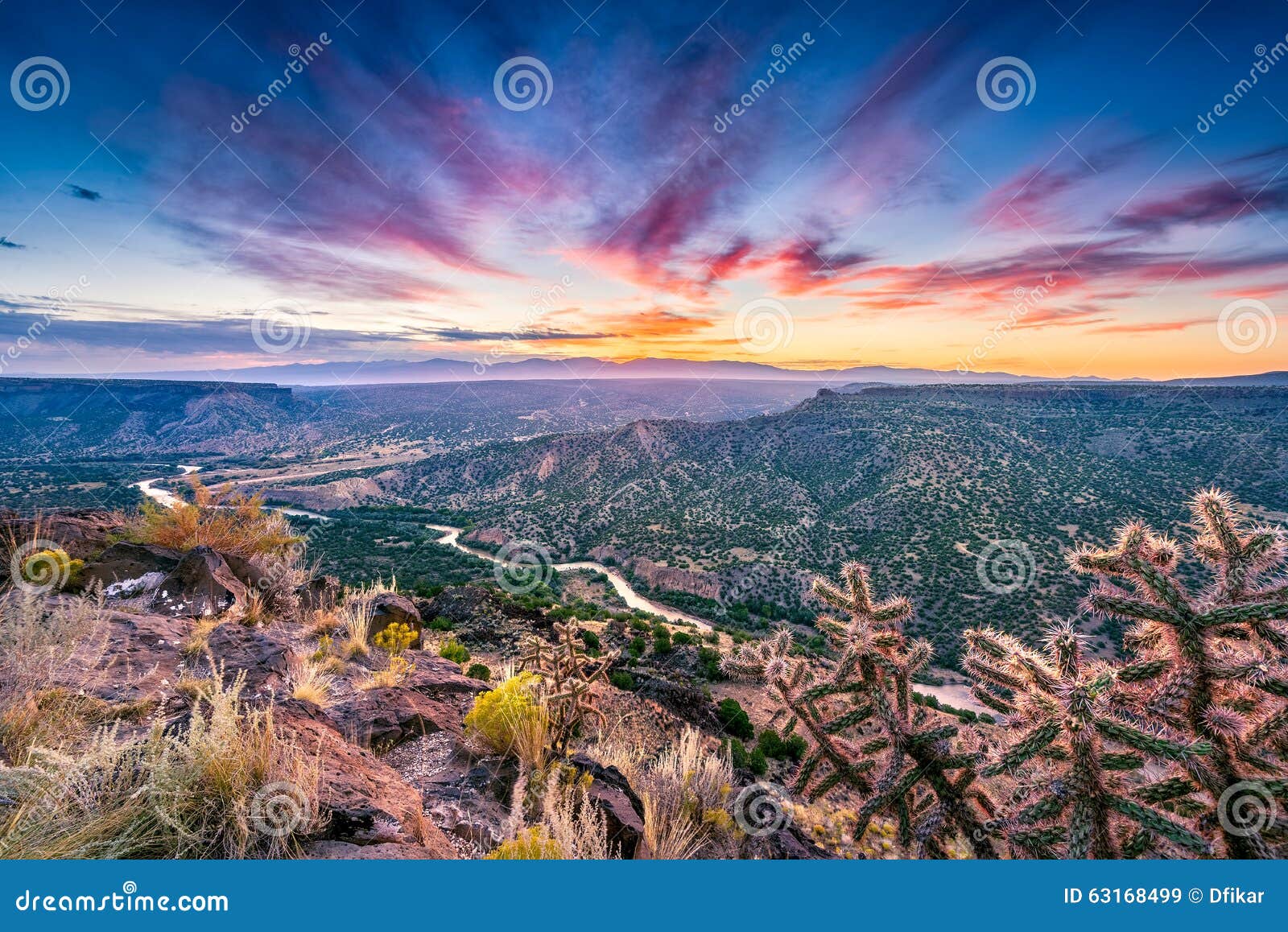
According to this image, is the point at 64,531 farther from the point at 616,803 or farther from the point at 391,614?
the point at 616,803

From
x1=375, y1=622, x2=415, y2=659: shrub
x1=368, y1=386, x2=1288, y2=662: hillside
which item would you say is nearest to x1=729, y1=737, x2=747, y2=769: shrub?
x1=375, y1=622, x2=415, y2=659: shrub

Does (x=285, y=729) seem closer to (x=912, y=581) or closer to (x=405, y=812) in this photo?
(x=405, y=812)

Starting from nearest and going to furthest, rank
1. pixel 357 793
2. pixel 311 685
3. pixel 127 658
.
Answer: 1. pixel 357 793
2. pixel 127 658
3. pixel 311 685

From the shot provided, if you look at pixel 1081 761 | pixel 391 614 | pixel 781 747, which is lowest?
pixel 781 747

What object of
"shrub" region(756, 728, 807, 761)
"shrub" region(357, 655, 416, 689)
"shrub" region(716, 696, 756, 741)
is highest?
"shrub" region(357, 655, 416, 689)

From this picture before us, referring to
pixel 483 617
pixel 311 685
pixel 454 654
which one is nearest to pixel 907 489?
pixel 483 617

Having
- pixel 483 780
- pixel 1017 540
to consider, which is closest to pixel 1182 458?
pixel 1017 540

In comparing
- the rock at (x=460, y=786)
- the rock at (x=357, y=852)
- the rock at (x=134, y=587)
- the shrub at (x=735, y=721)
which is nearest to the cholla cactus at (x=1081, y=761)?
the rock at (x=460, y=786)

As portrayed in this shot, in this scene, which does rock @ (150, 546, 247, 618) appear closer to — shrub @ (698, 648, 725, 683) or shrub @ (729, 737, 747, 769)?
shrub @ (729, 737, 747, 769)
